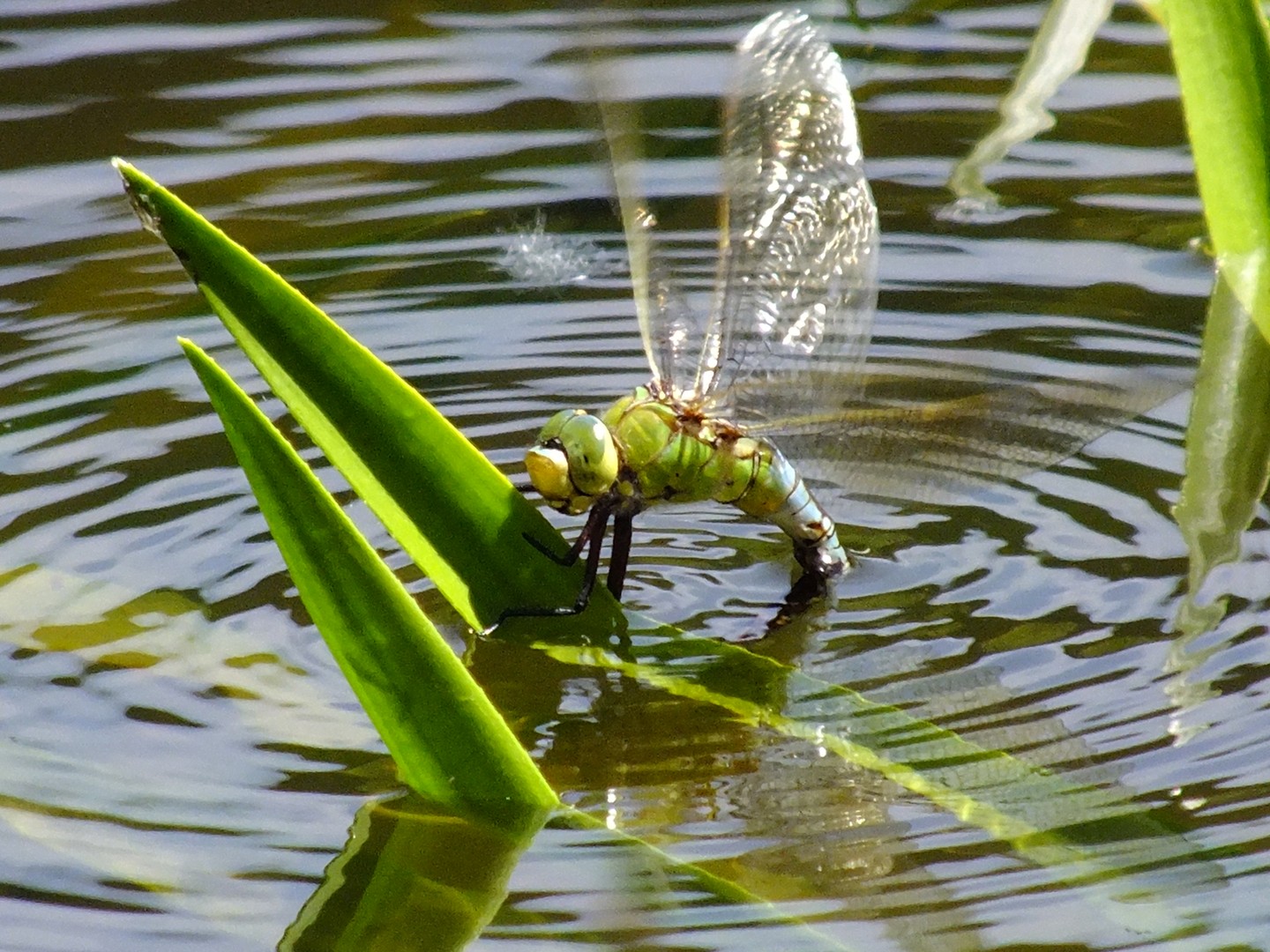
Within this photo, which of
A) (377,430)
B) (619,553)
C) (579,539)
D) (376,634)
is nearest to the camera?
(376,634)

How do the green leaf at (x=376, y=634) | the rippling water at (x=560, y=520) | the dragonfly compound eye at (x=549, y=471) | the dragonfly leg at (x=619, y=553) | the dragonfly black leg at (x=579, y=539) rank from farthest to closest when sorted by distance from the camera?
the dragonfly leg at (x=619, y=553) < the dragonfly compound eye at (x=549, y=471) < the dragonfly black leg at (x=579, y=539) < the rippling water at (x=560, y=520) < the green leaf at (x=376, y=634)

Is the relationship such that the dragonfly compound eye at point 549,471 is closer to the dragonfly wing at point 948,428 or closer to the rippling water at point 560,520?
the rippling water at point 560,520

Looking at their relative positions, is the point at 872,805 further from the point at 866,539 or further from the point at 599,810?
the point at 866,539

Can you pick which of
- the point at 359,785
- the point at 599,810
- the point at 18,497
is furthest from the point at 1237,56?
the point at 18,497

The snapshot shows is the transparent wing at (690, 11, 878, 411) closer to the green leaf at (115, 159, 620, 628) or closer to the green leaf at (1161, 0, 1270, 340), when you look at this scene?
the green leaf at (1161, 0, 1270, 340)

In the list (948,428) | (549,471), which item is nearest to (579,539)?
(549,471)

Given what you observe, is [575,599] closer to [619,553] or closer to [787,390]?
[619,553]

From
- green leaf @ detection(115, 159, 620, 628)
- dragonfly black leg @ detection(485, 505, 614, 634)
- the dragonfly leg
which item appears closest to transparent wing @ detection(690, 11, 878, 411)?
the dragonfly leg

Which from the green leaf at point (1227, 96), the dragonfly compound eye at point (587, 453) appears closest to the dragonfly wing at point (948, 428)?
the green leaf at point (1227, 96)
